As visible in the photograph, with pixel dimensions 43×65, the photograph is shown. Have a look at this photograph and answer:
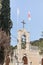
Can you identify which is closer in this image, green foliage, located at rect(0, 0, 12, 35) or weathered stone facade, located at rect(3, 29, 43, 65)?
green foliage, located at rect(0, 0, 12, 35)

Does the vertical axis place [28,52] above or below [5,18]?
below

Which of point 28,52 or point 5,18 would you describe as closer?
point 5,18

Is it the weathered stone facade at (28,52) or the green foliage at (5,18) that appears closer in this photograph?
the green foliage at (5,18)

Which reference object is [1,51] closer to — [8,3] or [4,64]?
[4,64]

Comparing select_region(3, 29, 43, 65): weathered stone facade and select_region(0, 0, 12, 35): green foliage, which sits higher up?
select_region(0, 0, 12, 35): green foliage

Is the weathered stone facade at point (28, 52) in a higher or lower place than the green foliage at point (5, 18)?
lower

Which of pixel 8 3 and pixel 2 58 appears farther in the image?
pixel 8 3

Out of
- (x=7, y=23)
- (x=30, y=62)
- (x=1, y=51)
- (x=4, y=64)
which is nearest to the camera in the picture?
(x=1, y=51)

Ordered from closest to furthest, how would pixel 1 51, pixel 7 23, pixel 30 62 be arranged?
pixel 1 51
pixel 7 23
pixel 30 62

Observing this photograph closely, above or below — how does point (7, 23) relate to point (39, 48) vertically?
above

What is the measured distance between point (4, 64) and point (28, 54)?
42.7ft

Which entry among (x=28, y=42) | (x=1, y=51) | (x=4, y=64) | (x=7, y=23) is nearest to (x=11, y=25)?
(x=7, y=23)

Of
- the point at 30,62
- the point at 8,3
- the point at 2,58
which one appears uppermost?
the point at 8,3

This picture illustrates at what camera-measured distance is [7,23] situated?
43.9 metres
